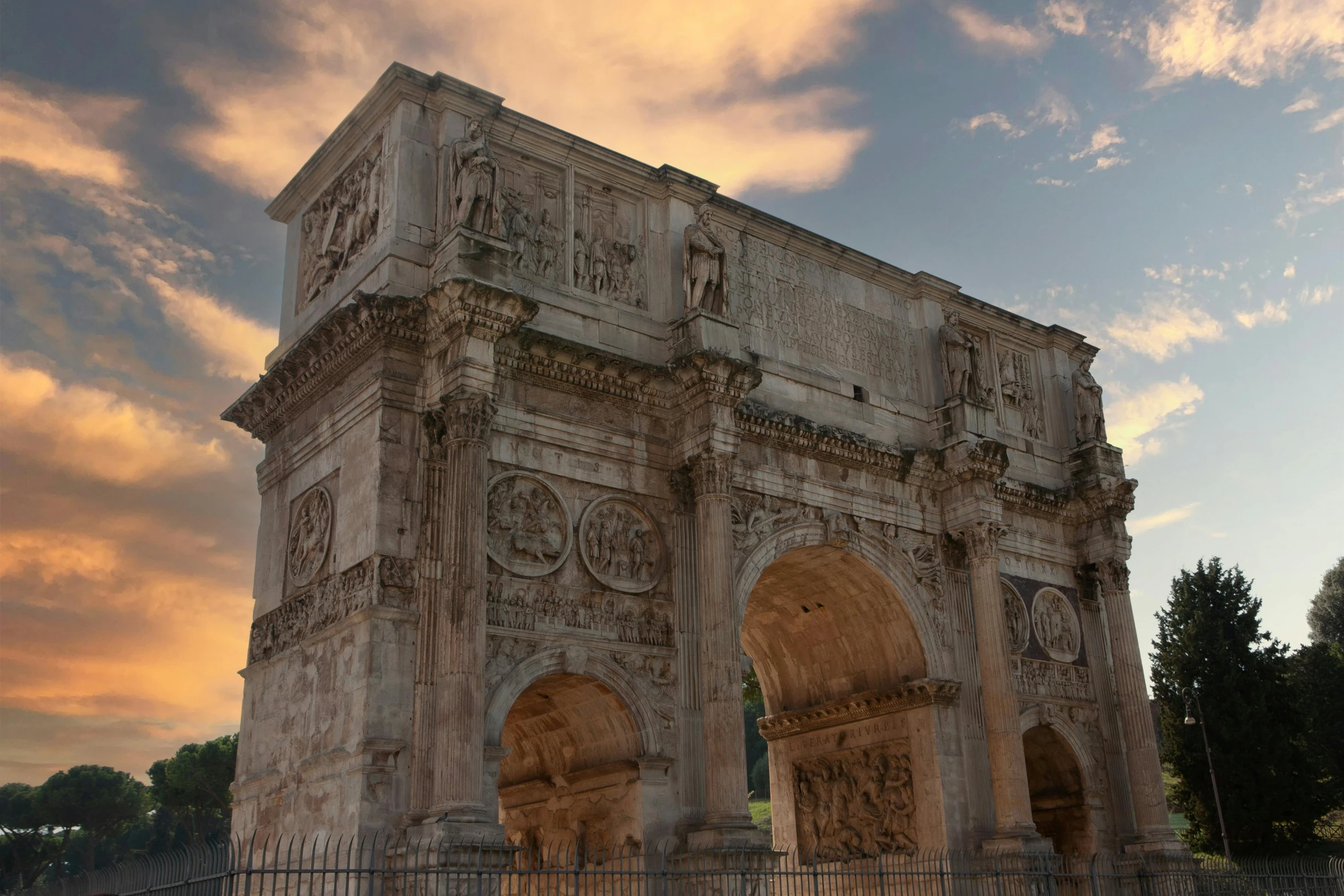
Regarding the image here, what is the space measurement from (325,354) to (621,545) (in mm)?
4916

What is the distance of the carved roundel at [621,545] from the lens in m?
16.0

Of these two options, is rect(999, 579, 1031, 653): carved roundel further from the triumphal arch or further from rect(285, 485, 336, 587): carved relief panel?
rect(285, 485, 336, 587): carved relief panel

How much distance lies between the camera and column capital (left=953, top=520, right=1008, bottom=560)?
65.0 feet

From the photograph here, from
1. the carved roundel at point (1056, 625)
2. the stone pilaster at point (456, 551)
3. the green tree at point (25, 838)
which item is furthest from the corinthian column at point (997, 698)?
the green tree at point (25, 838)

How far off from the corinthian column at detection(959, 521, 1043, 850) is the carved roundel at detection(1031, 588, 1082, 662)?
190 cm

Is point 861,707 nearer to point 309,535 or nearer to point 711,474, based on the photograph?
point 711,474

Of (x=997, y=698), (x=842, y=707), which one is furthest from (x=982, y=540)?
(x=842, y=707)

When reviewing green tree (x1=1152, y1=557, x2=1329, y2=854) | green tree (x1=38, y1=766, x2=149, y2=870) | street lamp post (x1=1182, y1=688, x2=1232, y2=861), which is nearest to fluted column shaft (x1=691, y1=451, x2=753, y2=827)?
street lamp post (x1=1182, y1=688, x2=1232, y2=861)

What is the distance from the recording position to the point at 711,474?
1667cm

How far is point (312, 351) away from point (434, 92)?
4.08 metres

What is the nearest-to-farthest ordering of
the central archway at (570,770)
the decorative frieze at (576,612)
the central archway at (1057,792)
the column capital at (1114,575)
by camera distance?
the decorative frieze at (576,612) → the central archway at (570,770) → the central archway at (1057,792) → the column capital at (1114,575)

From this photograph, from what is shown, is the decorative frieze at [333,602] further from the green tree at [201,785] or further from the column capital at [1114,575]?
the green tree at [201,785]

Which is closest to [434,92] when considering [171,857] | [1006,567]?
[171,857]

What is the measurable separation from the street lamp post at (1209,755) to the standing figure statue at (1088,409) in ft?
31.8
